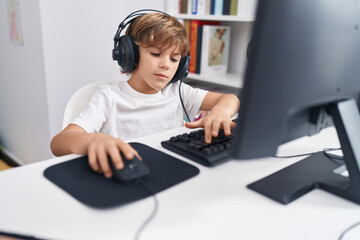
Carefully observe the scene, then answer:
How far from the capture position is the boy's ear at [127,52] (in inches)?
36.1

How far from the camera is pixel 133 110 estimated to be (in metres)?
1.04

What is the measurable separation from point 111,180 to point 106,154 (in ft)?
0.16

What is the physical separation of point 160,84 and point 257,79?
0.64 meters

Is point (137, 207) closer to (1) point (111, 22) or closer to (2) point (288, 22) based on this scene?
(2) point (288, 22)

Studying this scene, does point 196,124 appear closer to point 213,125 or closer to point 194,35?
point 213,125

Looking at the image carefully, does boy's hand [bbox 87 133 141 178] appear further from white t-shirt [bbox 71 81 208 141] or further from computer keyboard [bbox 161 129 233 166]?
white t-shirt [bbox 71 81 208 141]

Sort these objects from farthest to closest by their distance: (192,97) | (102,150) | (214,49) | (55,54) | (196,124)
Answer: (214,49)
(55,54)
(192,97)
(196,124)
(102,150)

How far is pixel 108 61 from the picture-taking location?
1610 millimetres

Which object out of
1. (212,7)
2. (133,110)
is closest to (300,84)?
(133,110)

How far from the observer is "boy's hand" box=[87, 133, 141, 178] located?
1.67 feet

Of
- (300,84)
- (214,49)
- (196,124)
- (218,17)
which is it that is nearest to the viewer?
(300,84)

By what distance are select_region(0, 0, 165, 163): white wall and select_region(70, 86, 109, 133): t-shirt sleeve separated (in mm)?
571

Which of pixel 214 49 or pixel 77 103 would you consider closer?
pixel 77 103

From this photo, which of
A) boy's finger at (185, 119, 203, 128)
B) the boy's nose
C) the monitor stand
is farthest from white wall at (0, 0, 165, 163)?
the monitor stand
